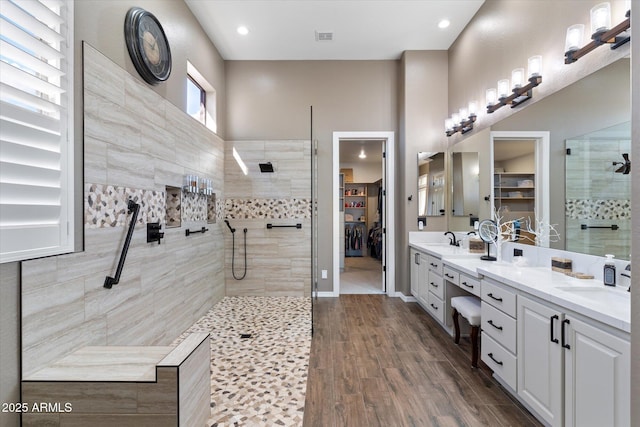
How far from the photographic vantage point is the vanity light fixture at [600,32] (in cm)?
166

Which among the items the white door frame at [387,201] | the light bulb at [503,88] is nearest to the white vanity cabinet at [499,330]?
the light bulb at [503,88]

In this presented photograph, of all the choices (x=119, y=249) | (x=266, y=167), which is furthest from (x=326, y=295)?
(x=119, y=249)

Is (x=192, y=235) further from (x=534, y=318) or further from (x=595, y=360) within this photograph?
(x=595, y=360)

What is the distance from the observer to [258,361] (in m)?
2.41

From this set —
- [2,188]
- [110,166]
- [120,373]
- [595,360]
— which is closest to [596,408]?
[595,360]

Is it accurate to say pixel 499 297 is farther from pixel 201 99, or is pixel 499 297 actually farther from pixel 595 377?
pixel 201 99

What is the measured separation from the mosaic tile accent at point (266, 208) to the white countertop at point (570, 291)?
2289mm

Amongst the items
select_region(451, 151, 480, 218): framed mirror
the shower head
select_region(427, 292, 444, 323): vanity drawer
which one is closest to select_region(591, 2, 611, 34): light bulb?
select_region(451, 151, 480, 218): framed mirror

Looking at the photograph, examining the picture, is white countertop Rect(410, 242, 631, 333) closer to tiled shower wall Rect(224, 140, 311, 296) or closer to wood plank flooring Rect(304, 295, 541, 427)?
wood plank flooring Rect(304, 295, 541, 427)

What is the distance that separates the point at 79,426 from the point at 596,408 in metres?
2.31

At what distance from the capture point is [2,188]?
121cm

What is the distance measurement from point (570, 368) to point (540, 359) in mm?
195

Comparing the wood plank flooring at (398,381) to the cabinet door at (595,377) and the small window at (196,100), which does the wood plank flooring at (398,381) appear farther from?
the small window at (196,100)

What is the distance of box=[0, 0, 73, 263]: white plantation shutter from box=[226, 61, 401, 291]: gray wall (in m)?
2.72
